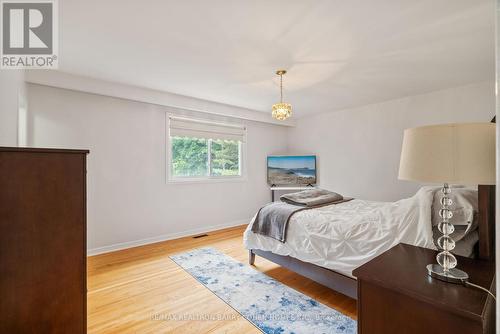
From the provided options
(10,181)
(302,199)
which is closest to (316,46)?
(302,199)

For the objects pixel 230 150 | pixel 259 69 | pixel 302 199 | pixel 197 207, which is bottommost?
Result: pixel 197 207

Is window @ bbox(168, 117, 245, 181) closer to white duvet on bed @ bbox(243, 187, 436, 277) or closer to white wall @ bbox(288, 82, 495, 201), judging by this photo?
white wall @ bbox(288, 82, 495, 201)

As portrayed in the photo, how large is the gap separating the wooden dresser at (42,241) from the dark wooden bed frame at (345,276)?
5.83 ft

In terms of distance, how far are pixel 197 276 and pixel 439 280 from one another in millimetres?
2184

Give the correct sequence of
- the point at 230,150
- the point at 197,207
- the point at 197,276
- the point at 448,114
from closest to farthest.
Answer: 1. the point at 197,276
2. the point at 448,114
3. the point at 197,207
4. the point at 230,150

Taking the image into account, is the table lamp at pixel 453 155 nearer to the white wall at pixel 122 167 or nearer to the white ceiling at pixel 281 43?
the white ceiling at pixel 281 43

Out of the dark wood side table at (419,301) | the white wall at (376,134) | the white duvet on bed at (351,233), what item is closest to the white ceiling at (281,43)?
the white wall at (376,134)

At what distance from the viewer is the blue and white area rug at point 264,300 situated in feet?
5.76

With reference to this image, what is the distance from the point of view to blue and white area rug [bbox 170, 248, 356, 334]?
176 centimetres

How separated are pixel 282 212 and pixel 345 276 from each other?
87 cm

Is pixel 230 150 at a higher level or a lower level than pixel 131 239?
higher

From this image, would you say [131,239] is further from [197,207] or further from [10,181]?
[10,181]

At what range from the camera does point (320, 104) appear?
428cm

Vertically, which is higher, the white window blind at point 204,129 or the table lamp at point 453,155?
the white window blind at point 204,129
